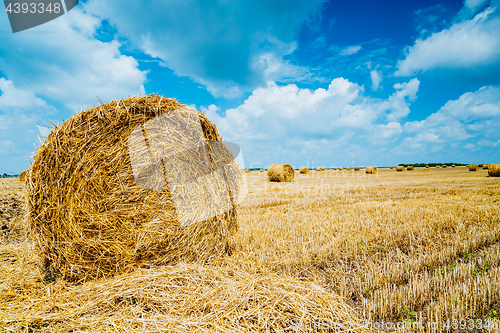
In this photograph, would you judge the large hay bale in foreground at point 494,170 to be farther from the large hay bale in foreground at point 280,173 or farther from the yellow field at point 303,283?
the yellow field at point 303,283

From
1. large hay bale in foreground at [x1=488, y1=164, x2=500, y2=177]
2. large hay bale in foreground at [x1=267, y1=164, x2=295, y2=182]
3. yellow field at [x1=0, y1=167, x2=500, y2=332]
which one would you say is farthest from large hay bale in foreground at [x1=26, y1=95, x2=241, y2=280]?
large hay bale in foreground at [x1=488, y1=164, x2=500, y2=177]

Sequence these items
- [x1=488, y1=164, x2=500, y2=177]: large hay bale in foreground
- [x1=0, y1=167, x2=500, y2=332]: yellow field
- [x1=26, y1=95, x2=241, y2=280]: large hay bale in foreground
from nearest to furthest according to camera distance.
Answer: [x1=0, y1=167, x2=500, y2=332]: yellow field
[x1=26, y1=95, x2=241, y2=280]: large hay bale in foreground
[x1=488, y1=164, x2=500, y2=177]: large hay bale in foreground

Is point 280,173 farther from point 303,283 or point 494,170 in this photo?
point 494,170

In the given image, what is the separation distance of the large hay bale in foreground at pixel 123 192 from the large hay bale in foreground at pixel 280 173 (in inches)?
511

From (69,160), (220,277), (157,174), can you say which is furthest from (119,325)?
(69,160)

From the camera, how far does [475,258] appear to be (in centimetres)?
325

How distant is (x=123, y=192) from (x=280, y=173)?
13.7 metres

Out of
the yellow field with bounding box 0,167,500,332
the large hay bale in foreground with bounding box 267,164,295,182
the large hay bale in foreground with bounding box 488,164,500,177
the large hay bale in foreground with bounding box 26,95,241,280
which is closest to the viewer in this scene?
the yellow field with bounding box 0,167,500,332

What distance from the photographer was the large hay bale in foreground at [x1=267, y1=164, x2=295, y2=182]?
1633cm

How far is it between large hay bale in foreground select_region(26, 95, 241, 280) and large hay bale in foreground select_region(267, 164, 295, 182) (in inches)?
511

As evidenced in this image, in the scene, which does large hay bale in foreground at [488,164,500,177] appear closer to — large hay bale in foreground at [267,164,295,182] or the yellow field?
large hay bale in foreground at [267,164,295,182]

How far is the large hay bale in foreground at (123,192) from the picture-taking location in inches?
116

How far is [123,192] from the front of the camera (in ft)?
10.4

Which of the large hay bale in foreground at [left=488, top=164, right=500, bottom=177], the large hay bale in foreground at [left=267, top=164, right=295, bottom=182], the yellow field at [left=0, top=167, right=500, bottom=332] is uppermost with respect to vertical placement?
the large hay bale in foreground at [left=267, top=164, right=295, bottom=182]
